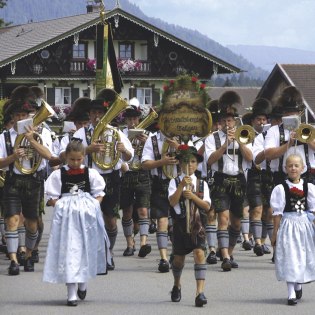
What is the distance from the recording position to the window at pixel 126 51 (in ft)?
206

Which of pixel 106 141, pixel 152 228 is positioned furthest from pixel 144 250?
pixel 152 228

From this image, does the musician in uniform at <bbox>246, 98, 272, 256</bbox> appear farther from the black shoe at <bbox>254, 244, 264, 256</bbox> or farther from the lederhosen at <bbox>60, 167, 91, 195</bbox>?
the lederhosen at <bbox>60, 167, 91, 195</bbox>

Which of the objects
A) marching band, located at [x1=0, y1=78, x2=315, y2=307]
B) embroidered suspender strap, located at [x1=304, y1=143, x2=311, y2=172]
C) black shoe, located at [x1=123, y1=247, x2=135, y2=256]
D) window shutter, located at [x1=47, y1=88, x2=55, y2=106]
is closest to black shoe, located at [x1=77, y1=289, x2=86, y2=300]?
marching band, located at [x1=0, y1=78, x2=315, y2=307]

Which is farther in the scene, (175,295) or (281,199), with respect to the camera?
(281,199)

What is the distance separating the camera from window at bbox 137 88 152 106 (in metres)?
62.7

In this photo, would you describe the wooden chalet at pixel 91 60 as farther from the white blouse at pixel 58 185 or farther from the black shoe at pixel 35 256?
the white blouse at pixel 58 185

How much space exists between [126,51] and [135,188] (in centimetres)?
4710

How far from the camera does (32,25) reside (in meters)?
69.9

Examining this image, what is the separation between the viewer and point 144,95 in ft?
207

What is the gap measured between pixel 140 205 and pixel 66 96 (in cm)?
4584

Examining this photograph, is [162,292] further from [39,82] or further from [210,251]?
[39,82]

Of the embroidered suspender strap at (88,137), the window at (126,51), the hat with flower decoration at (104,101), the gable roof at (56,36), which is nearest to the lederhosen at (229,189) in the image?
the hat with flower decoration at (104,101)

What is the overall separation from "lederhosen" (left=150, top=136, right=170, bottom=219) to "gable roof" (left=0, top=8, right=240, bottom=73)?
41.6 m

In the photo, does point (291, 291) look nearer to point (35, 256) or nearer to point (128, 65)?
point (35, 256)
